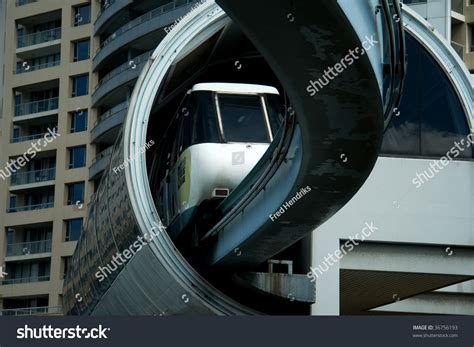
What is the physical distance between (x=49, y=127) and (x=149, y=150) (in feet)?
147

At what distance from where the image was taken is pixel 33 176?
6825 cm

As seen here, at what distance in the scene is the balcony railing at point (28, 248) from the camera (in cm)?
6588

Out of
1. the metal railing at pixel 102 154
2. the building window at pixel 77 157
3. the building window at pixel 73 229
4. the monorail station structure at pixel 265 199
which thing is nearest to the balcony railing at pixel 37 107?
the building window at pixel 77 157

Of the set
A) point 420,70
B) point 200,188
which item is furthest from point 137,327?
point 420,70

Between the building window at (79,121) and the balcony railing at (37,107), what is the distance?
59.8 inches

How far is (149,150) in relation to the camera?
80.5 ft

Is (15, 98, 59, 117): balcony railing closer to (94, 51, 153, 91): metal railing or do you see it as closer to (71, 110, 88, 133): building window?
(71, 110, 88, 133): building window

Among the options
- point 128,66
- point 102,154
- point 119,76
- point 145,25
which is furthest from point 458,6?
point 102,154

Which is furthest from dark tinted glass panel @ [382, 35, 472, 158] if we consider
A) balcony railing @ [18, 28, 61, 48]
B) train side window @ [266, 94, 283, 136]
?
balcony railing @ [18, 28, 61, 48]

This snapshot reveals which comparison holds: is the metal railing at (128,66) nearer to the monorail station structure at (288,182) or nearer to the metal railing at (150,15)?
the metal railing at (150,15)

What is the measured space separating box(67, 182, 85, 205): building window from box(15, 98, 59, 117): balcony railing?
16.5 feet

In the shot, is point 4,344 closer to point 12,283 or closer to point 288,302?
point 288,302

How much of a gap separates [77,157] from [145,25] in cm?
1059

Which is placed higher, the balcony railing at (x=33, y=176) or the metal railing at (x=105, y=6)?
the metal railing at (x=105, y=6)
